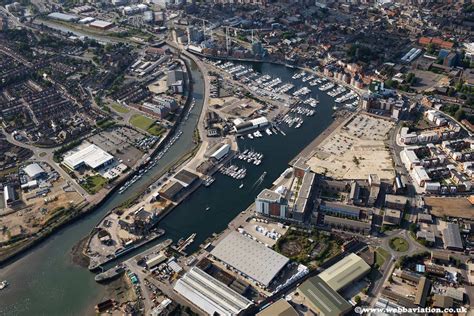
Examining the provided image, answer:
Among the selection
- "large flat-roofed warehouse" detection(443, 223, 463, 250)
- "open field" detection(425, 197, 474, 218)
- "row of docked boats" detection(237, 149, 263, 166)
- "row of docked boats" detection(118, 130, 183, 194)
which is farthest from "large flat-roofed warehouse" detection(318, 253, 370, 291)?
"row of docked boats" detection(118, 130, 183, 194)

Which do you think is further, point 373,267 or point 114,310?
point 373,267

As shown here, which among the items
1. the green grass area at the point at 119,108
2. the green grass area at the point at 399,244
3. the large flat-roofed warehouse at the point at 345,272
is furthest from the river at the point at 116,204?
the green grass area at the point at 399,244

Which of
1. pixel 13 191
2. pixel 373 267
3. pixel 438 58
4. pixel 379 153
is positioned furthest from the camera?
pixel 438 58

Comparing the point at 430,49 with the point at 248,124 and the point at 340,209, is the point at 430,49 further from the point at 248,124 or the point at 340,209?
the point at 340,209

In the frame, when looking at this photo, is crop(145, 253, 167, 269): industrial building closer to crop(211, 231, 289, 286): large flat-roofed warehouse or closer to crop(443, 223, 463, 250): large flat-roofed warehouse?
crop(211, 231, 289, 286): large flat-roofed warehouse

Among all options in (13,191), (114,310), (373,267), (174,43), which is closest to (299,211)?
(373,267)

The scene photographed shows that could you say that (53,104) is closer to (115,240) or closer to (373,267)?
(115,240)
